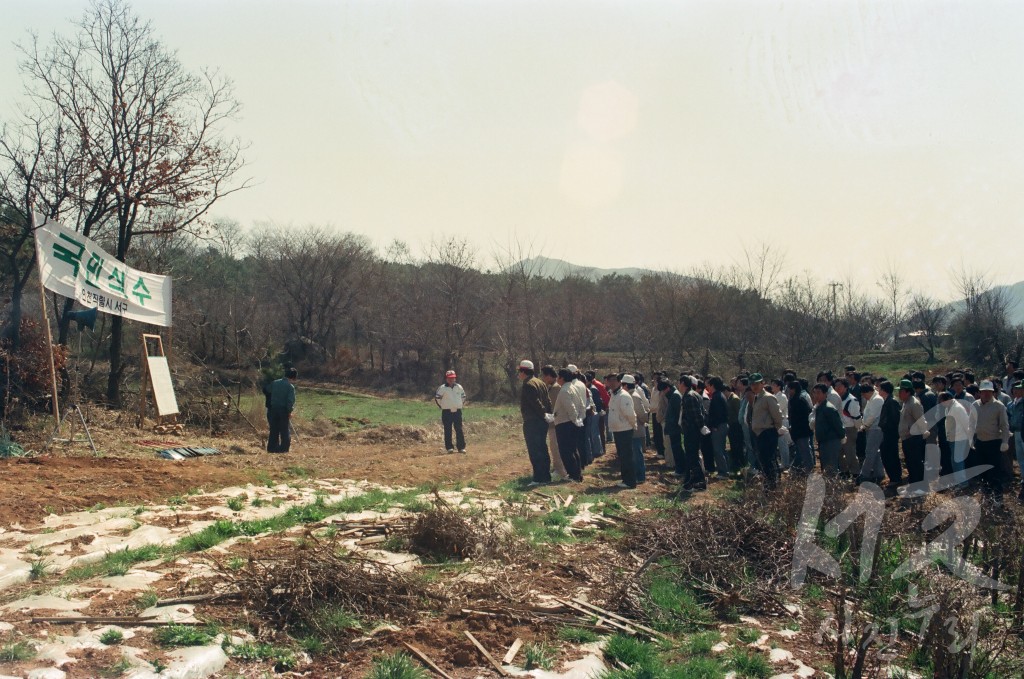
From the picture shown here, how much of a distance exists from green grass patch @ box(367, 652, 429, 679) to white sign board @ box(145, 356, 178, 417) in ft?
40.9

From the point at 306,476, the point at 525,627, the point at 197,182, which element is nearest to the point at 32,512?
the point at 306,476

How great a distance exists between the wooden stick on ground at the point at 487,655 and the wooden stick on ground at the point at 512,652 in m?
0.06

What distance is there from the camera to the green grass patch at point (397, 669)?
4.94 m

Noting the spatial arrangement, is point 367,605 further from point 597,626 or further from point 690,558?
point 690,558

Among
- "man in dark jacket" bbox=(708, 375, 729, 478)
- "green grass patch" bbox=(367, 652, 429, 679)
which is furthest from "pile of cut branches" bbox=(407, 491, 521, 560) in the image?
"man in dark jacket" bbox=(708, 375, 729, 478)

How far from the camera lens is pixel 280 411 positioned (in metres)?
15.0

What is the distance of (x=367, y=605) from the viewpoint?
19.5 feet

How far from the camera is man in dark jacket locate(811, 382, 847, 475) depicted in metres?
11.5

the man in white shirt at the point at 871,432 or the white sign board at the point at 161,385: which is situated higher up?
the white sign board at the point at 161,385

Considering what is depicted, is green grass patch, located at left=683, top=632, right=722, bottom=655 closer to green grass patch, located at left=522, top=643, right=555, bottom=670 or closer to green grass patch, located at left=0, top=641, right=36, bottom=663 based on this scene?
green grass patch, located at left=522, top=643, right=555, bottom=670

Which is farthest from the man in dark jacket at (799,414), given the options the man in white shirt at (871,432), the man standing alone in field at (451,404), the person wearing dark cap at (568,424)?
the man standing alone in field at (451,404)

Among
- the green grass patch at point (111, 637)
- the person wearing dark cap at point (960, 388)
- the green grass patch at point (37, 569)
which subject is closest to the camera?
the green grass patch at point (111, 637)

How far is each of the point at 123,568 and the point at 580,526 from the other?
4.86 metres

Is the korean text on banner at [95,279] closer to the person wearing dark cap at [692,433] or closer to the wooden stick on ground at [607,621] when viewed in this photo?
the person wearing dark cap at [692,433]
